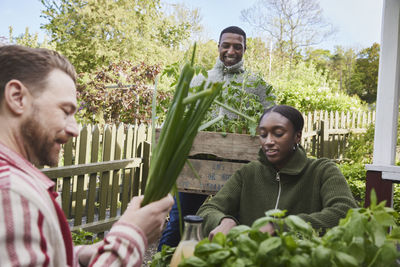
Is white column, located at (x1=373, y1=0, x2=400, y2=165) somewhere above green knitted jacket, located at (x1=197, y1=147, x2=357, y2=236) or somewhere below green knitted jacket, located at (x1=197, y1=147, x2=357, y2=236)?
above

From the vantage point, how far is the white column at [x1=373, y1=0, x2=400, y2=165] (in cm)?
347

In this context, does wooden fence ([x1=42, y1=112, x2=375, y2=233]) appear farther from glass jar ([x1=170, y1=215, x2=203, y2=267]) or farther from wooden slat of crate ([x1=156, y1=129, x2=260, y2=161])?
glass jar ([x1=170, y1=215, x2=203, y2=267])

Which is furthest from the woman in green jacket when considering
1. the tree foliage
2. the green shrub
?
the tree foliage

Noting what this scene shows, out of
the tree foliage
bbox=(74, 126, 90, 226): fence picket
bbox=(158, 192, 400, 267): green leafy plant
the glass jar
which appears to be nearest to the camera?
bbox=(158, 192, 400, 267): green leafy plant

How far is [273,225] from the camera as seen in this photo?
158cm

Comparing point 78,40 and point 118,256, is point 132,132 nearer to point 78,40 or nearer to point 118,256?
point 118,256

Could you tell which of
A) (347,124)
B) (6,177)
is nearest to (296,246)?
(6,177)

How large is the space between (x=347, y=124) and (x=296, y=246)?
35.7ft

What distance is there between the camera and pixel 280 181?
212 centimetres

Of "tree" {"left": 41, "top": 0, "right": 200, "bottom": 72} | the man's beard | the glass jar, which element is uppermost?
"tree" {"left": 41, "top": 0, "right": 200, "bottom": 72}

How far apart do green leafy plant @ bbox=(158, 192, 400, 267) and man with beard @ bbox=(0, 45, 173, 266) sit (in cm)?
25

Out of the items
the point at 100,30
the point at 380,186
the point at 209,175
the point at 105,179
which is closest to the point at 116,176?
the point at 105,179

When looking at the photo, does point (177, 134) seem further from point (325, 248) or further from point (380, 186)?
point (380, 186)

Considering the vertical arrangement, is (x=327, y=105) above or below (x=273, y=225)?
above
